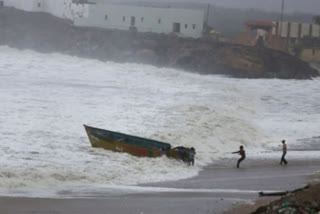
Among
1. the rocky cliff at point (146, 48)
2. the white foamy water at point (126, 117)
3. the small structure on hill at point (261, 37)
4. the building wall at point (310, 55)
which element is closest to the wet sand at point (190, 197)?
the white foamy water at point (126, 117)

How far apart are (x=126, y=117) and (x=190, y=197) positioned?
14.8m

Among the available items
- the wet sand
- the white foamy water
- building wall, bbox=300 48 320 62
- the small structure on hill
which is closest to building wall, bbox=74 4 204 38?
the small structure on hill

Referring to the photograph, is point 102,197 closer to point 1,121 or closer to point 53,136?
point 53,136

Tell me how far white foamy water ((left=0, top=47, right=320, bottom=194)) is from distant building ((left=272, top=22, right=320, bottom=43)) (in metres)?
15.5

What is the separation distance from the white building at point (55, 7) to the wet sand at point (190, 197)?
54991 millimetres

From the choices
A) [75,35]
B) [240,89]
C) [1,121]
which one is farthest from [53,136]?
[75,35]

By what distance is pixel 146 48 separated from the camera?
66.2 metres

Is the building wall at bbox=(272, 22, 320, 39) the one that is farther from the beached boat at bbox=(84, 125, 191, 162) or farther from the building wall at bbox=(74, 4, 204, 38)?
the beached boat at bbox=(84, 125, 191, 162)

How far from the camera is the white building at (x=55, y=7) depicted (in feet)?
241

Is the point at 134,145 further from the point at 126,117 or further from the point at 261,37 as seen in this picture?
the point at 261,37

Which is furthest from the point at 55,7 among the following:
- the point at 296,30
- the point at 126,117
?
the point at 126,117

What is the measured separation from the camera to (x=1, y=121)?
26109 mm

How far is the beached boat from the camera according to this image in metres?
20.7

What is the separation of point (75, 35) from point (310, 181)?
54.6 m
